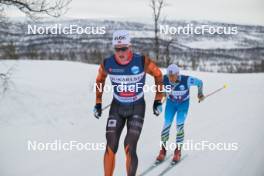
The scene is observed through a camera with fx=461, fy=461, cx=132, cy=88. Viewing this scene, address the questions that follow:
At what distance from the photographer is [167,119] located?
4.68 m

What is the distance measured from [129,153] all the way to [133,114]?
339 mm

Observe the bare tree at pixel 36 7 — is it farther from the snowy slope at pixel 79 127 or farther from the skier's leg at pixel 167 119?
the skier's leg at pixel 167 119

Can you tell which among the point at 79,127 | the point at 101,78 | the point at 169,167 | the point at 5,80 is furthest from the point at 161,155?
the point at 5,80

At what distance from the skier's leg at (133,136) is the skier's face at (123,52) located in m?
0.42

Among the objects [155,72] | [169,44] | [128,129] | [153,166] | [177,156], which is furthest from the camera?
[177,156]

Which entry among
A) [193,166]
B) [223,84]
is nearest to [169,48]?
[223,84]

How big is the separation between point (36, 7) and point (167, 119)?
1.69 m

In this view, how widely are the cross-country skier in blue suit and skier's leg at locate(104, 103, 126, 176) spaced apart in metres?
0.59

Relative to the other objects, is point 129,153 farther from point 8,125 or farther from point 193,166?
point 8,125

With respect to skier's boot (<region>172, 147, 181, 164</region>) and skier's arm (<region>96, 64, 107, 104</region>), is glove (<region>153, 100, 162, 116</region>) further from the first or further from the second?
skier's boot (<region>172, 147, 181, 164</region>)

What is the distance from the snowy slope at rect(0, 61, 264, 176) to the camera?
3877 millimetres

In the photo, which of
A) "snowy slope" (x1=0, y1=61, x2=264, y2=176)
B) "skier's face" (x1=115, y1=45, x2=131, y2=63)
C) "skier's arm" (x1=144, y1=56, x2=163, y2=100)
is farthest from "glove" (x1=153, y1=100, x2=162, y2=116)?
"skier's face" (x1=115, y1=45, x2=131, y2=63)

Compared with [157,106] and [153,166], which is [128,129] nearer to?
[157,106]

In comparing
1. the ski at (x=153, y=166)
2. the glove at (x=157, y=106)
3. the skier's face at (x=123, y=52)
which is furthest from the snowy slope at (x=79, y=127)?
the skier's face at (x=123, y=52)
